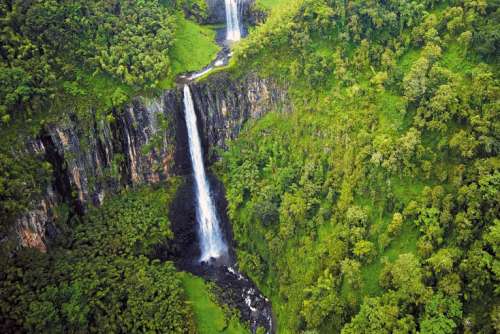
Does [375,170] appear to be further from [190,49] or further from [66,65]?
[66,65]

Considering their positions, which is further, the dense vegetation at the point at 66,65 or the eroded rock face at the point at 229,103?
the eroded rock face at the point at 229,103

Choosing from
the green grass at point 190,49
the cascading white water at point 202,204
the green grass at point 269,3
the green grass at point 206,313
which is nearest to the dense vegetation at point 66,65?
the green grass at point 190,49

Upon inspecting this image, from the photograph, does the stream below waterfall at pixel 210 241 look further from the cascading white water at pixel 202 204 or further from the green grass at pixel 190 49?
the green grass at pixel 190 49

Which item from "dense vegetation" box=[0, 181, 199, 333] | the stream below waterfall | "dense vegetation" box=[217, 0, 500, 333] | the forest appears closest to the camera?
"dense vegetation" box=[217, 0, 500, 333]

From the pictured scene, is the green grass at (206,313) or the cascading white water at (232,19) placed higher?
the cascading white water at (232,19)

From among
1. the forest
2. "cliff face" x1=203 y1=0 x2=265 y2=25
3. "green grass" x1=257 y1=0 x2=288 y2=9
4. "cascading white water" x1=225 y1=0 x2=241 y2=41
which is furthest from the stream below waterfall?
"green grass" x1=257 y1=0 x2=288 y2=9

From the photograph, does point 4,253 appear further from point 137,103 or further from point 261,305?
point 261,305

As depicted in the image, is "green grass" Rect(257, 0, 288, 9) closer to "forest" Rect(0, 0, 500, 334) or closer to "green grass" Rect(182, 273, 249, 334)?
"forest" Rect(0, 0, 500, 334)
